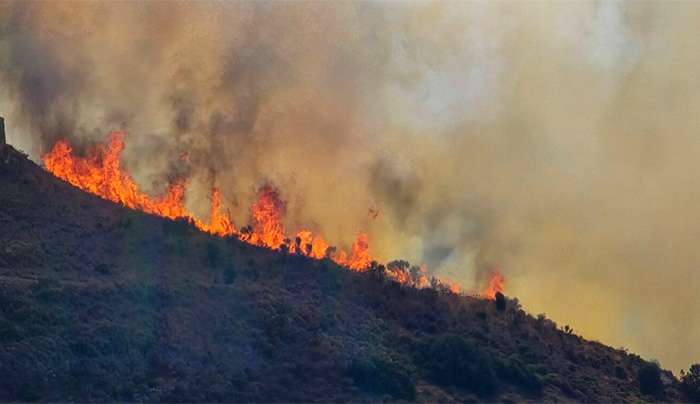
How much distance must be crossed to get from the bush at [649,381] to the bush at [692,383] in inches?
113

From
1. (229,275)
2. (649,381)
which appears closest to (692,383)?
(649,381)

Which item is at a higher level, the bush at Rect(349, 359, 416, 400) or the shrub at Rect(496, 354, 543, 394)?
the shrub at Rect(496, 354, 543, 394)

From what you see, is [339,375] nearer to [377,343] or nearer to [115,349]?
[377,343]

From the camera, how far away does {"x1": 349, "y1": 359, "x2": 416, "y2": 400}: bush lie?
9931 cm

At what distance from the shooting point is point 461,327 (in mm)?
116562

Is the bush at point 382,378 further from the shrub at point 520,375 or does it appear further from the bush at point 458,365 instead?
the shrub at point 520,375

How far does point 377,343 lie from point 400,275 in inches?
795

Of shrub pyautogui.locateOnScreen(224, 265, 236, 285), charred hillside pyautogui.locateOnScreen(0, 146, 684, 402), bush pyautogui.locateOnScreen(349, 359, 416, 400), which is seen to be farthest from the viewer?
shrub pyautogui.locateOnScreen(224, 265, 236, 285)

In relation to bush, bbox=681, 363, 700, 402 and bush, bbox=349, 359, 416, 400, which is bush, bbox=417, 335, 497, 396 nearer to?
bush, bbox=349, 359, 416, 400

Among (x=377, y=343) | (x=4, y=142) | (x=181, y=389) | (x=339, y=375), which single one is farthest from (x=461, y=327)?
(x=4, y=142)

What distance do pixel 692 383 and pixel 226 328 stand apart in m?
47.2

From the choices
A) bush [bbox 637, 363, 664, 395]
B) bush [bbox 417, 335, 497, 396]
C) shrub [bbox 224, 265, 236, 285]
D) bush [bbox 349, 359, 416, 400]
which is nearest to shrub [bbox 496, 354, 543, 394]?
bush [bbox 417, 335, 497, 396]

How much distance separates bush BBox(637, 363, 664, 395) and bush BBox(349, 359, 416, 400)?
26.8 metres

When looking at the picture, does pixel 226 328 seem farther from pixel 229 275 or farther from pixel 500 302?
pixel 500 302
